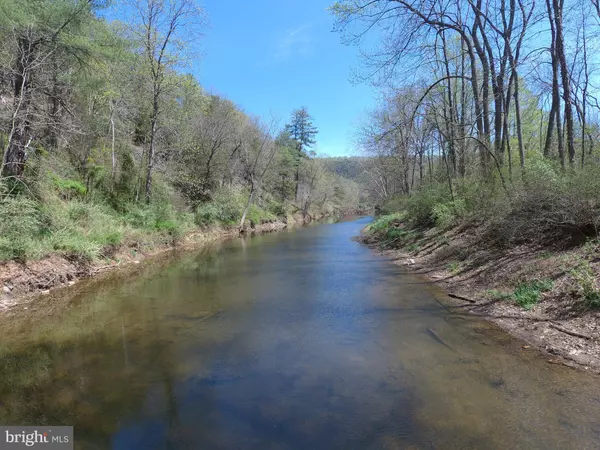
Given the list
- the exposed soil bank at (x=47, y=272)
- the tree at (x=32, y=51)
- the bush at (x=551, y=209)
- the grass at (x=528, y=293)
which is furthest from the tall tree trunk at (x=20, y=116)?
the bush at (x=551, y=209)

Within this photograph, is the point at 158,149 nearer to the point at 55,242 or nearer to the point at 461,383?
the point at 55,242

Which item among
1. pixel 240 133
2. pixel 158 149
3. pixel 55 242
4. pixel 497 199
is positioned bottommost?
pixel 55 242

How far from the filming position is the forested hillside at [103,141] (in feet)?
35.5

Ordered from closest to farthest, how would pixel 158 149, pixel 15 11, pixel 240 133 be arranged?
pixel 15 11 → pixel 158 149 → pixel 240 133

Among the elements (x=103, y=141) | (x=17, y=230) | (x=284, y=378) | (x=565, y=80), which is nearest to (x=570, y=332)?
(x=284, y=378)

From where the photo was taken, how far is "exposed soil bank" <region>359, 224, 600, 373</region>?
570 centimetres

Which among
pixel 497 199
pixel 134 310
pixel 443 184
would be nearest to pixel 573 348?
pixel 497 199

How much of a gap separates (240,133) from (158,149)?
1197cm

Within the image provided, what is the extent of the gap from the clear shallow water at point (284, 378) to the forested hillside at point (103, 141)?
4438 millimetres

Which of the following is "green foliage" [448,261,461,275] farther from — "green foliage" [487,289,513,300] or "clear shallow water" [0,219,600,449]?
"green foliage" [487,289,513,300]

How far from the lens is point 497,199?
1145cm

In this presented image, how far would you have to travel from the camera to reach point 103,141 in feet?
67.4

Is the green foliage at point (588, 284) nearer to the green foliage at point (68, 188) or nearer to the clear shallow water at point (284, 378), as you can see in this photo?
the clear shallow water at point (284, 378)

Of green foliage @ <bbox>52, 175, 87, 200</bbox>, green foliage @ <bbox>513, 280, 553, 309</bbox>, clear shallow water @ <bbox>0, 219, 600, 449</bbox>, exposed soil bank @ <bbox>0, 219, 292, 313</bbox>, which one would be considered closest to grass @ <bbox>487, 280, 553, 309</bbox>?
green foliage @ <bbox>513, 280, 553, 309</bbox>
